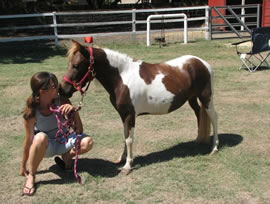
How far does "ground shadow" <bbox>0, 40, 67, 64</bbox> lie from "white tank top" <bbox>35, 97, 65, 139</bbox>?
846cm

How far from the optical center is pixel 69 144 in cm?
→ 385

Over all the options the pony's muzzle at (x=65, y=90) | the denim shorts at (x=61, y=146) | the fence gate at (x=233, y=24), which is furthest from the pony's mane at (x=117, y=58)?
the fence gate at (x=233, y=24)

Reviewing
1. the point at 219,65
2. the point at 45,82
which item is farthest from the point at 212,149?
the point at 219,65

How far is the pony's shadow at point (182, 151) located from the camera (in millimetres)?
4449

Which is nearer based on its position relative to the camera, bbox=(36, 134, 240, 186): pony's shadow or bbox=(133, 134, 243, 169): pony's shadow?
bbox=(36, 134, 240, 186): pony's shadow

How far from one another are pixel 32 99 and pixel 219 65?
768cm

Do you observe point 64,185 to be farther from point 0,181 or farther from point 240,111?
point 240,111

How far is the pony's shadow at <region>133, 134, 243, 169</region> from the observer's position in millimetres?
4449

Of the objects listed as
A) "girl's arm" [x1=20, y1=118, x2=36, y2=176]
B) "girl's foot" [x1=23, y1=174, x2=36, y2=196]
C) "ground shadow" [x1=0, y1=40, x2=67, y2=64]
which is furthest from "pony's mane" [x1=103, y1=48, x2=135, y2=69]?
"ground shadow" [x1=0, y1=40, x2=67, y2=64]

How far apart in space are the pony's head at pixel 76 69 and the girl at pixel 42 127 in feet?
0.37

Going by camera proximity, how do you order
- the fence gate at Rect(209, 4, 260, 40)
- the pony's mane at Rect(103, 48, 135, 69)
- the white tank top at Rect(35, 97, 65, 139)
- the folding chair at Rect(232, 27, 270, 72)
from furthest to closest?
the fence gate at Rect(209, 4, 260, 40) → the folding chair at Rect(232, 27, 270, 72) → the pony's mane at Rect(103, 48, 135, 69) → the white tank top at Rect(35, 97, 65, 139)

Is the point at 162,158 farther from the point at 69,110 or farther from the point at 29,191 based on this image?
the point at 29,191

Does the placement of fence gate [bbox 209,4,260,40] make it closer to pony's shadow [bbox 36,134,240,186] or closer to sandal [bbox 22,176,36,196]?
pony's shadow [bbox 36,134,240,186]

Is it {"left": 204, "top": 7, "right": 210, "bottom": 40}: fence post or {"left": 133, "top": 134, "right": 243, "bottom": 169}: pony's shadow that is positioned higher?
{"left": 204, "top": 7, "right": 210, "bottom": 40}: fence post
